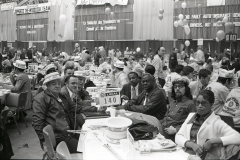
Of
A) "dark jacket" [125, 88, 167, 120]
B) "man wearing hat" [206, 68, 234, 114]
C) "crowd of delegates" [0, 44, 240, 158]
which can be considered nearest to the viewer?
"crowd of delegates" [0, 44, 240, 158]

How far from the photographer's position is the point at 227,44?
578 inches

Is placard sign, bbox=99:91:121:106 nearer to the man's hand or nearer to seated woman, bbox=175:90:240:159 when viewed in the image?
the man's hand

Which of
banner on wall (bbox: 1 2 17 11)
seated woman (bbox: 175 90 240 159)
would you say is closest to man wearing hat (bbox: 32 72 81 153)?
seated woman (bbox: 175 90 240 159)

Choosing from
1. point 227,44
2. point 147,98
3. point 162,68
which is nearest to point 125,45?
point 227,44

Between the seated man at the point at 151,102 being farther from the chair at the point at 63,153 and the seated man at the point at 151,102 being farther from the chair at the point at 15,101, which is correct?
the chair at the point at 15,101

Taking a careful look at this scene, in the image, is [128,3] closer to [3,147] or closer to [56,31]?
[56,31]

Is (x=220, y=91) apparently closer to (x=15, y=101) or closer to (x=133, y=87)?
(x=133, y=87)

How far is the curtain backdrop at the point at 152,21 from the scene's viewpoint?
15141 mm

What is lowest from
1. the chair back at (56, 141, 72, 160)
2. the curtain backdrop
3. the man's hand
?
the man's hand

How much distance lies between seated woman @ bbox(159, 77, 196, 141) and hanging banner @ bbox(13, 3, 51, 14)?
17.4 m

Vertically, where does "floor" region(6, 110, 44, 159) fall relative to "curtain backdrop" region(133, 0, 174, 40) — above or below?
below

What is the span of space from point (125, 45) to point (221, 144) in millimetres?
15830

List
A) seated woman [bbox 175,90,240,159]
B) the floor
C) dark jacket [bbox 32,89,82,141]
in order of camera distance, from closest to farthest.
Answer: seated woman [bbox 175,90,240,159]
dark jacket [bbox 32,89,82,141]
the floor

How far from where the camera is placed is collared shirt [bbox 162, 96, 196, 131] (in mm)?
3422
